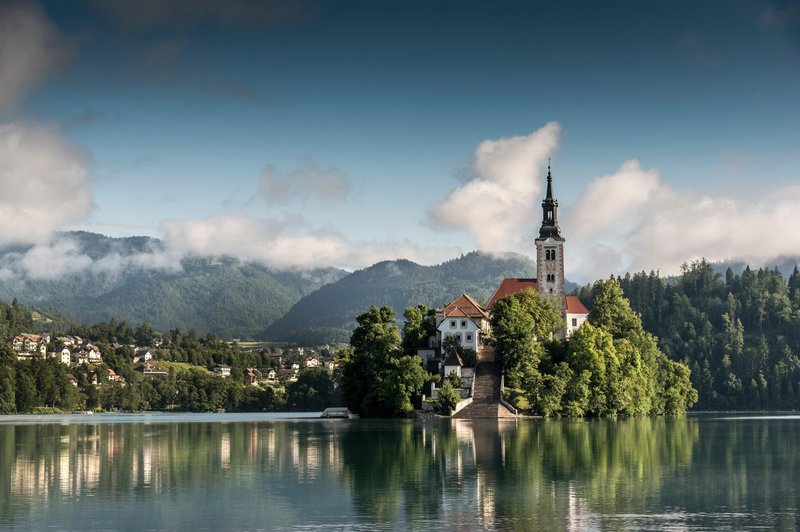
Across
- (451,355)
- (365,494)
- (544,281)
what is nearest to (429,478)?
(365,494)

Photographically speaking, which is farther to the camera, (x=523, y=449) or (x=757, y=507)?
(x=523, y=449)

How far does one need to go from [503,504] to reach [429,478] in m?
10.7

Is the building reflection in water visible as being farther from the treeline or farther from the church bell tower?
the church bell tower

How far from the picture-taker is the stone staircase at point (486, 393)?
397 feet

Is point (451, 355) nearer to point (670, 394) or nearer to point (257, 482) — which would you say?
point (670, 394)

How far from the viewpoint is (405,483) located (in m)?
49.0

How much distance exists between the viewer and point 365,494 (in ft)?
146

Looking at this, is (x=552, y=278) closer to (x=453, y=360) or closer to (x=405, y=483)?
(x=453, y=360)

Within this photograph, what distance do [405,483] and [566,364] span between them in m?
80.2

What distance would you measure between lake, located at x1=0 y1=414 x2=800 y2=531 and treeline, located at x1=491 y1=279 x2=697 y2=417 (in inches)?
1596

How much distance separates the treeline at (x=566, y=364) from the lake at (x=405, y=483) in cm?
4053

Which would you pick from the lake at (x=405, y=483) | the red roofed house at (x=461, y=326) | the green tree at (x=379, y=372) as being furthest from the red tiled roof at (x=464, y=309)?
the lake at (x=405, y=483)

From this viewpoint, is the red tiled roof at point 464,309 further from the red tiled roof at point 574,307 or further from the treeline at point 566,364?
the red tiled roof at point 574,307

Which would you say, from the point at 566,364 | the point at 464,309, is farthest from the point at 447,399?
the point at 464,309
